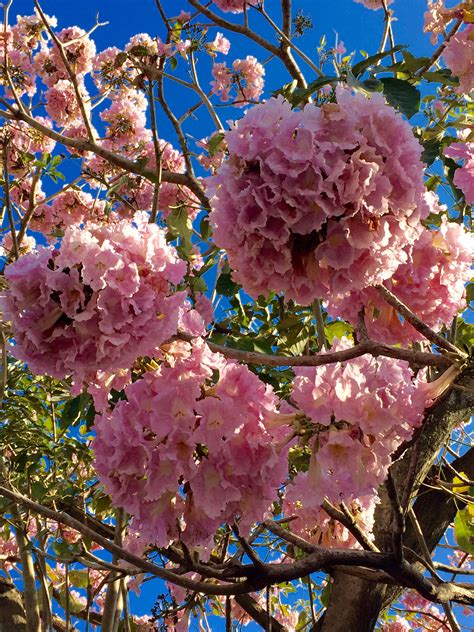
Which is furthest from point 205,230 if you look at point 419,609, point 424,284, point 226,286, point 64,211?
point 419,609

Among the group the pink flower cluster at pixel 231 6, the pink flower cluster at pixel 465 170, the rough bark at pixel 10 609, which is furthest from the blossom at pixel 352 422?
the pink flower cluster at pixel 231 6

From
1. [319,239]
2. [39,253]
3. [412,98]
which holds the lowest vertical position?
[319,239]

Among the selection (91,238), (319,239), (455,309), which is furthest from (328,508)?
(91,238)

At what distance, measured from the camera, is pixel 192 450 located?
49.2 inches

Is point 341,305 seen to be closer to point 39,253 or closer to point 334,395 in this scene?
point 334,395

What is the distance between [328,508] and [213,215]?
921mm

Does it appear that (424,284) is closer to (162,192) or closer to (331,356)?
(331,356)

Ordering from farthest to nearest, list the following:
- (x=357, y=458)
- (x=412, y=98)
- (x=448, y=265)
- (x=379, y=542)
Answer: (x=379, y=542), (x=448, y=265), (x=412, y=98), (x=357, y=458)

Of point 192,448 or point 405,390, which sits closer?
point 192,448

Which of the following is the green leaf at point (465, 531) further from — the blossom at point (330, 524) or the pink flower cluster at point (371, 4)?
the pink flower cluster at point (371, 4)

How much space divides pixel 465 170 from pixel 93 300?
170 cm

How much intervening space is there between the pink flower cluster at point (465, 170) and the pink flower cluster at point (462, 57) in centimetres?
21

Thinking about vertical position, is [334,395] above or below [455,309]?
below

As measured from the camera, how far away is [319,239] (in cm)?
130
